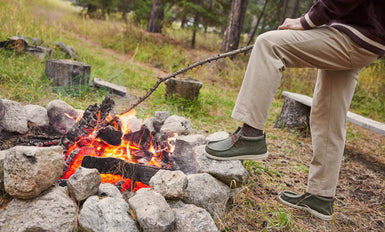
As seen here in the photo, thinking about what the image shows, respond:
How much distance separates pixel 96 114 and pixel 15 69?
2235mm

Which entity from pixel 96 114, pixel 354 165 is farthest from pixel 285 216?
pixel 354 165

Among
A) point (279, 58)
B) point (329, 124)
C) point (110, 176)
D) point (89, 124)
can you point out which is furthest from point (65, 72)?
point (329, 124)

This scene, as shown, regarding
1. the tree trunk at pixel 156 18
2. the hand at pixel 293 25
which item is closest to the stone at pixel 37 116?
the hand at pixel 293 25

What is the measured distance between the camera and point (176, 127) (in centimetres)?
278

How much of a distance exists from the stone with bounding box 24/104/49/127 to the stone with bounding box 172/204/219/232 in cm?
162

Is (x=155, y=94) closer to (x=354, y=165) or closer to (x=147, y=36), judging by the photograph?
(x=354, y=165)

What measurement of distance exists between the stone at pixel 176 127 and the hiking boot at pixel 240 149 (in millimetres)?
809

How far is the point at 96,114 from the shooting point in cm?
257

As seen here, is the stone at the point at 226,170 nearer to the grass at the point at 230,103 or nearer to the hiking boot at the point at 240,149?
the hiking boot at the point at 240,149

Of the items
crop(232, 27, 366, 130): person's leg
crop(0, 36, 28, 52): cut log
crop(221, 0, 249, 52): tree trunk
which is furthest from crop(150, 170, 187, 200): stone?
crop(221, 0, 249, 52): tree trunk

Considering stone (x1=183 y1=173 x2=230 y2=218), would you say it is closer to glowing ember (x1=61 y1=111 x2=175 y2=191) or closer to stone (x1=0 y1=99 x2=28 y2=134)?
glowing ember (x1=61 y1=111 x2=175 y2=191)

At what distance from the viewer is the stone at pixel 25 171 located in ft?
4.83

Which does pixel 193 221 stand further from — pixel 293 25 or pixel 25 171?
pixel 293 25

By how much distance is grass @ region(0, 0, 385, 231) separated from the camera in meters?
2.22
